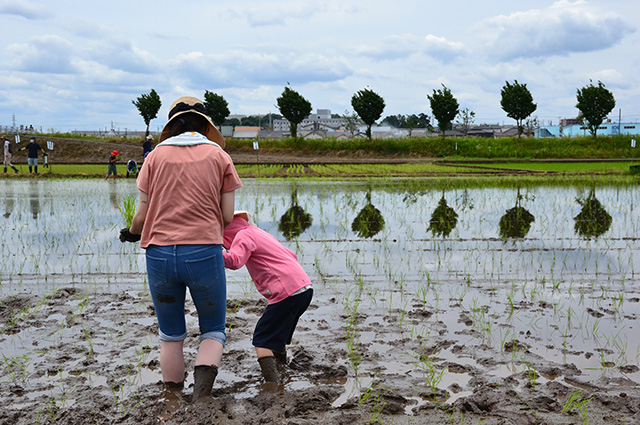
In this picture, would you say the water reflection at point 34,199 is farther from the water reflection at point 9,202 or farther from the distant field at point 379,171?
the distant field at point 379,171

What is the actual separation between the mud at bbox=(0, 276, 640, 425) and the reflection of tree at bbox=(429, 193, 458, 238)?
4738mm

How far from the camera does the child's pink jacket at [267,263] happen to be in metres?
3.36

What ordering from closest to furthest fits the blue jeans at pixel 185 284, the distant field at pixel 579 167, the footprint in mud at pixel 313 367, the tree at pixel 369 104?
the blue jeans at pixel 185 284 → the footprint in mud at pixel 313 367 → the distant field at pixel 579 167 → the tree at pixel 369 104

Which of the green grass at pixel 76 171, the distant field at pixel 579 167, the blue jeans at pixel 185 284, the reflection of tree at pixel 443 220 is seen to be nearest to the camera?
the blue jeans at pixel 185 284

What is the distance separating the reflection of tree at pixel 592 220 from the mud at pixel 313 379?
17.4 ft

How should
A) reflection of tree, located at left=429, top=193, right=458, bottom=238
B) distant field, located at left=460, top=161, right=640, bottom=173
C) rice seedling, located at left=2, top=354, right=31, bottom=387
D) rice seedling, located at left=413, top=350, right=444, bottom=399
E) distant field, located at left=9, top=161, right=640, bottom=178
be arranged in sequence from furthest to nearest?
distant field, located at left=460, top=161, right=640, bottom=173, distant field, located at left=9, top=161, right=640, bottom=178, reflection of tree, located at left=429, top=193, right=458, bottom=238, rice seedling, located at left=2, top=354, right=31, bottom=387, rice seedling, located at left=413, top=350, right=444, bottom=399

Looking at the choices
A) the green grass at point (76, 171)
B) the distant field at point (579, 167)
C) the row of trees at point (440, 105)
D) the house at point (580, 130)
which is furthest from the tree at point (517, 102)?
the green grass at point (76, 171)

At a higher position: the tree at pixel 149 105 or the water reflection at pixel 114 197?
the tree at pixel 149 105

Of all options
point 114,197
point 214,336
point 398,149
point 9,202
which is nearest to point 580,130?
point 398,149

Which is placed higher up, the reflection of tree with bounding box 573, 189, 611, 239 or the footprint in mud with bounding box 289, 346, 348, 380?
the reflection of tree with bounding box 573, 189, 611, 239

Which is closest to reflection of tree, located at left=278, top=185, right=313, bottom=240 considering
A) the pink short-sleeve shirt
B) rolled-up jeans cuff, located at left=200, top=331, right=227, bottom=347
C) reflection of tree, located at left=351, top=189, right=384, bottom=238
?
reflection of tree, located at left=351, top=189, right=384, bottom=238

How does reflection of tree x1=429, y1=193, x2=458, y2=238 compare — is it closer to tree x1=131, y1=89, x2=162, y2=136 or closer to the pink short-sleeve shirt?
the pink short-sleeve shirt

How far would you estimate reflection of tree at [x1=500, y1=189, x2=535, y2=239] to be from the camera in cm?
907

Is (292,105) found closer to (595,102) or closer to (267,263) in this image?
(595,102)
